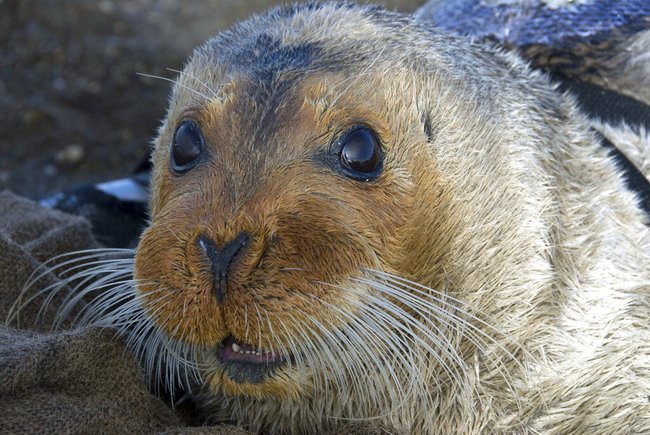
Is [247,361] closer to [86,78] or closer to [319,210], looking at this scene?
[319,210]

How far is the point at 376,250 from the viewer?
191 cm

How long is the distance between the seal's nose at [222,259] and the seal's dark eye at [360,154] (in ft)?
1.30

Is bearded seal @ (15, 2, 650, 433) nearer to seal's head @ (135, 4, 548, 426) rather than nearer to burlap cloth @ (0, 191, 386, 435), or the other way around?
seal's head @ (135, 4, 548, 426)

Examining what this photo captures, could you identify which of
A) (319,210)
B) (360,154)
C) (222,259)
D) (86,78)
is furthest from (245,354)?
(86,78)

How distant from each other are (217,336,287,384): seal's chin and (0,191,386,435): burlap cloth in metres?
0.21

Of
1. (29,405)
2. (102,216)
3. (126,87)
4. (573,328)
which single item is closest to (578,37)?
(573,328)

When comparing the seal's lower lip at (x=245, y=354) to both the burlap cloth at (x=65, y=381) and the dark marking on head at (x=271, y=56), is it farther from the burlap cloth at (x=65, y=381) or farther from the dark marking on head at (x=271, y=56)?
the dark marking on head at (x=271, y=56)

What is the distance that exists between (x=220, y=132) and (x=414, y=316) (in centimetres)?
80

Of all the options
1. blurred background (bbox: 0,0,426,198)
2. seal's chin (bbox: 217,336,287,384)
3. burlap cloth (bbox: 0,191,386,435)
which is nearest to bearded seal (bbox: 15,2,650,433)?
seal's chin (bbox: 217,336,287,384)

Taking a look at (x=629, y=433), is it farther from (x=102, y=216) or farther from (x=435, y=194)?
(x=102, y=216)

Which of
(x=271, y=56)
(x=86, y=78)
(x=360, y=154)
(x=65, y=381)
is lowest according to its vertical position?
(x=65, y=381)

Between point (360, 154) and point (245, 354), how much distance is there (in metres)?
0.65

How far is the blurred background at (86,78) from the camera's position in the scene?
559 cm

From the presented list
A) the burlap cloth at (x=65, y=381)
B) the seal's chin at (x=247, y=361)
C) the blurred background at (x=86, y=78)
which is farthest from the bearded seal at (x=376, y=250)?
the blurred background at (x=86, y=78)
